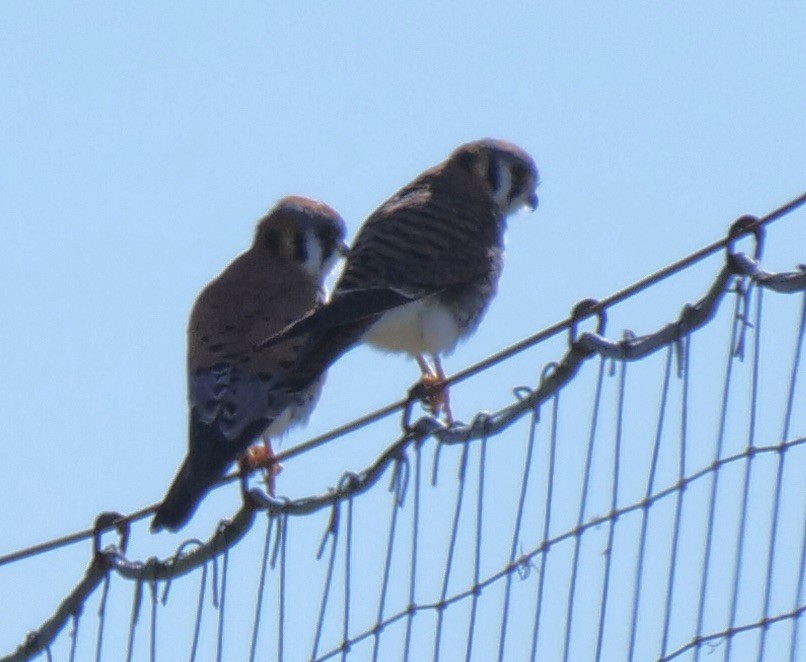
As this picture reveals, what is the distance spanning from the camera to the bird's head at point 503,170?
6.70 metres

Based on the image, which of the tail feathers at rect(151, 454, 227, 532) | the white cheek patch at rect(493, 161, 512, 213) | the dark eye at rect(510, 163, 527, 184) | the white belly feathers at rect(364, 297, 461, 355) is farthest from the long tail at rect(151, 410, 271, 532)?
the dark eye at rect(510, 163, 527, 184)

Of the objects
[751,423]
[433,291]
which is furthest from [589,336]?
[433,291]

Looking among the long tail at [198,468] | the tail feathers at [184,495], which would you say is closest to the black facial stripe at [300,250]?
the long tail at [198,468]

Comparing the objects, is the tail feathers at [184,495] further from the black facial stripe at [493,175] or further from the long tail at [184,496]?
the black facial stripe at [493,175]

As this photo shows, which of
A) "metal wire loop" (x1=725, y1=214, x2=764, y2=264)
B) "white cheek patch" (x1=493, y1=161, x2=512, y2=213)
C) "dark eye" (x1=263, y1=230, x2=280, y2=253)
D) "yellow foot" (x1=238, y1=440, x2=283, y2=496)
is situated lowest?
"metal wire loop" (x1=725, y1=214, x2=764, y2=264)

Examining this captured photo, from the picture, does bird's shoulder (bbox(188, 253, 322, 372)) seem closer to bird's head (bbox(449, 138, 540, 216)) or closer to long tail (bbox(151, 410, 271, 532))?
long tail (bbox(151, 410, 271, 532))

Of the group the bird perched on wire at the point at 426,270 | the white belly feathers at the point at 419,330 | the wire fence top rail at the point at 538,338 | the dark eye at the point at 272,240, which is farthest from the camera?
the dark eye at the point at 272,240

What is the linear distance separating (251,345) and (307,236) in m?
0.83

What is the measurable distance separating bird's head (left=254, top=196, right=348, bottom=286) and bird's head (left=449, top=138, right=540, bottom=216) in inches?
20.9

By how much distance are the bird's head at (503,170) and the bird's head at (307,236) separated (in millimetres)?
531

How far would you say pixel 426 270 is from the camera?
5.78m

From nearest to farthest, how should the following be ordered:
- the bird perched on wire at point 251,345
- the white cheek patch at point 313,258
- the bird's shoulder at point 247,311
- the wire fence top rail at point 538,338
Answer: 1. the wire fence top rail at point 538,338
2. the bird perched on wire at point 251,345
3. the bird's shoulder at point 247,311
4. the white cheek patch at point 313,258

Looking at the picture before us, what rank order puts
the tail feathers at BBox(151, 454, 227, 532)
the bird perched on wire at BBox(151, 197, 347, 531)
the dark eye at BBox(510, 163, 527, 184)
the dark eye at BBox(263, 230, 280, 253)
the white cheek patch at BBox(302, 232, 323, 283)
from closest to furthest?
the tail feathers at BBox(151, 454, 227, 532) → the bird perched on wire at BBox(151, 197, 347, 531) → the white cheek patch at BBox(302, 232, 323, 283) → the dark eye at BBox(263, 230, 280, 253) → the dark eye at BBox(510, 163, 527, 184)

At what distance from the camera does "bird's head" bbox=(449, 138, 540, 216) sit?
670cm
